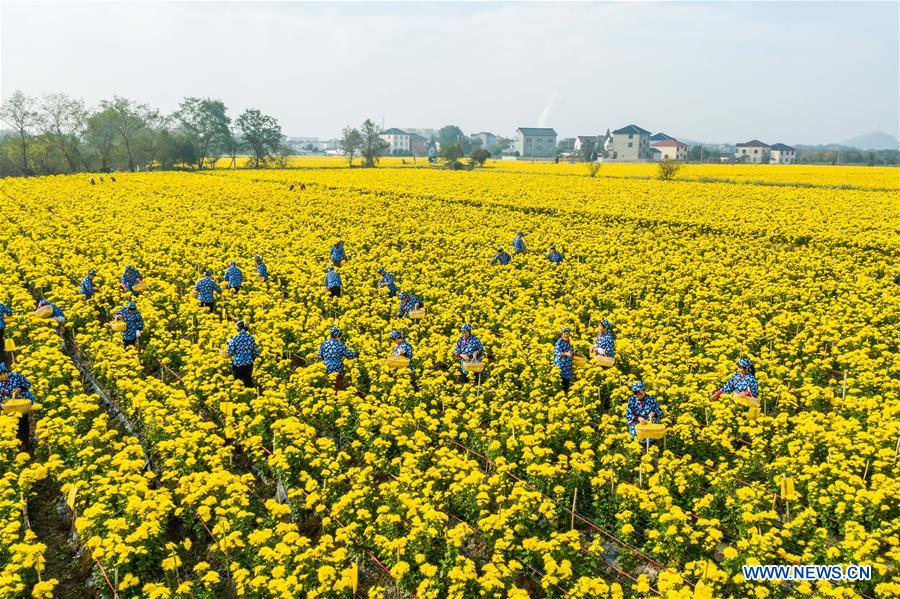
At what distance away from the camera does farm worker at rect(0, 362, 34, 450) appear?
36.7 ft

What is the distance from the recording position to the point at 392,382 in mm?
13211

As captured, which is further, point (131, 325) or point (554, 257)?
point (554, 257)

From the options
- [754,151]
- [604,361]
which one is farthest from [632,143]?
[604,361]

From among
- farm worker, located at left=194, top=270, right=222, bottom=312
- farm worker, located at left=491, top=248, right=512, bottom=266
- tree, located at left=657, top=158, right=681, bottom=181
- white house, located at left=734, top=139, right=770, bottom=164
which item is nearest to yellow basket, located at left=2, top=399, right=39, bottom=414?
farm worker, located at left=194, top=270, right=222, bottom=312

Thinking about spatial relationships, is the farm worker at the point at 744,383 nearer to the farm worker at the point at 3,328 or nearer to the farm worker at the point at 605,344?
the farm worker at the point at 605,344

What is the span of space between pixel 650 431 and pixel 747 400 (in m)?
2.55

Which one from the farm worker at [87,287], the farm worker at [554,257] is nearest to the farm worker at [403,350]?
the farm worker at [87,287]

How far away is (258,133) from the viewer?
328 feet

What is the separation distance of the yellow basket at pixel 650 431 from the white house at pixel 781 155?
169m

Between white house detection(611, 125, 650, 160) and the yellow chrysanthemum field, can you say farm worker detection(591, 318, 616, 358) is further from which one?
white house detection(611, 125, 650, 160)

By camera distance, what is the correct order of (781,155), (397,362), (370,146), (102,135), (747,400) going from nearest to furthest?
(747,400)
(397,362)
(102,135)
(370,146)
(781,155)

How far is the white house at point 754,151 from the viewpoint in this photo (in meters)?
157

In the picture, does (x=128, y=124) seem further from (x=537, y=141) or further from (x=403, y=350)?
(x=537, y=141)

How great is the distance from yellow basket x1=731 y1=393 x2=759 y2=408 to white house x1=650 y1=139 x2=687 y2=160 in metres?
148
